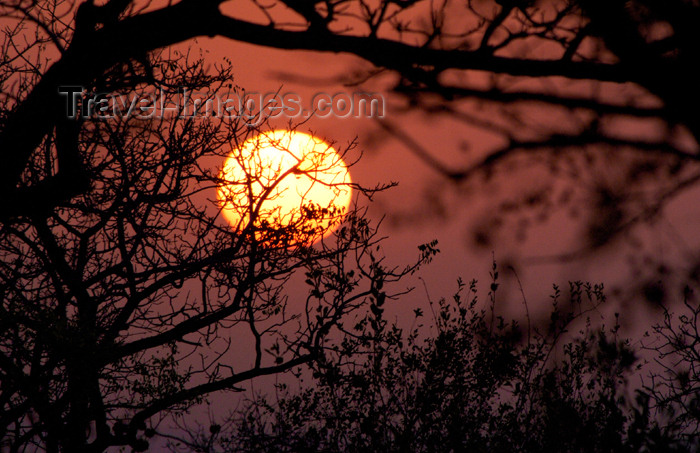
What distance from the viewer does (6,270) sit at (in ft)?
34.2

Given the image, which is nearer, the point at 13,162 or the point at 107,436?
the point at 13,162

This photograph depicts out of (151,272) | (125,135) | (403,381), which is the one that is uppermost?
(125,135)

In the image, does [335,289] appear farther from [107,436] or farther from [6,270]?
[6,270]

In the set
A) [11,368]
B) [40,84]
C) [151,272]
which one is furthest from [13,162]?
[151,272]

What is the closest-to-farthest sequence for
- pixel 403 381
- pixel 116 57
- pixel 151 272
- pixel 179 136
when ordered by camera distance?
pixel 116 57 < pixel 403 381 < pixel 151 272 < pixel 179 136

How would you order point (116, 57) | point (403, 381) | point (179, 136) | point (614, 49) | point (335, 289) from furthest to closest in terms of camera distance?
point (179, 136) < point (335, 289) < point (403, 381) < point (116, 57) < point (614, 49)

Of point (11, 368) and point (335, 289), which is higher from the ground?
point (335, 289)

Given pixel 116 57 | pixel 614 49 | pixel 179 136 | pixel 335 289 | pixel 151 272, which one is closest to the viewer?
pixel 614 49

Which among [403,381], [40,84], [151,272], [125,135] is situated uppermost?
[125,135]

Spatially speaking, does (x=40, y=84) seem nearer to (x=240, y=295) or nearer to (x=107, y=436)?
(x=240, y=295)

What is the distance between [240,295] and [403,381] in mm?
2840

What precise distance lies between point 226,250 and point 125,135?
250cm

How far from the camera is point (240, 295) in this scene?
31.6 ft

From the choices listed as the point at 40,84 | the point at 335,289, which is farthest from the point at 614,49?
the point at 335,289
